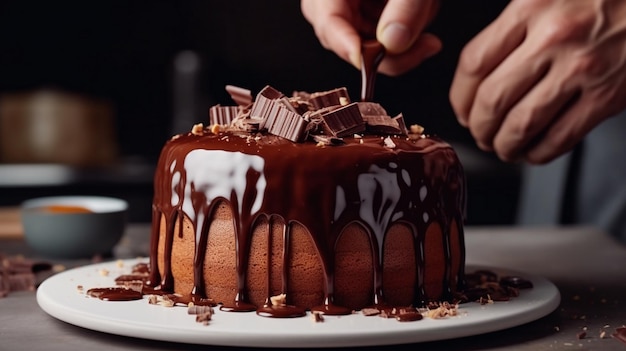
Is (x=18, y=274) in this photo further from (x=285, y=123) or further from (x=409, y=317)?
(x=409, y=317)

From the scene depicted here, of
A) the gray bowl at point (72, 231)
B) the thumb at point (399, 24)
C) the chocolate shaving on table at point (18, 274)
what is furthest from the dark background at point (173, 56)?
the thumb at point (399, 24)

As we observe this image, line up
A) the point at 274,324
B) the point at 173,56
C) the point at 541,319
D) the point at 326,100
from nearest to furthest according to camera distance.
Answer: the point at 274,324, the point at 541,319, the point at 326,100, the point at 173,56

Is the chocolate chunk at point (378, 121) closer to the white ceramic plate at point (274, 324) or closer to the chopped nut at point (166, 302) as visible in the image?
the white ceramic plate at point (274, 324)

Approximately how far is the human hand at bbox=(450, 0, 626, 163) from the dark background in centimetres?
314

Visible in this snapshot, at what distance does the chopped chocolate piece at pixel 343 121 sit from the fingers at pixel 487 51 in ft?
1.54

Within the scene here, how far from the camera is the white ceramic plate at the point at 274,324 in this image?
1275 millimetres

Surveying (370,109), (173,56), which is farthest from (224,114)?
(173,56)

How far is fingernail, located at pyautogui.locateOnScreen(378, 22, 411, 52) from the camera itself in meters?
1.94

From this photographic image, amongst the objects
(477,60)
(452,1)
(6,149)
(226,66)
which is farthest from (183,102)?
(477,60)

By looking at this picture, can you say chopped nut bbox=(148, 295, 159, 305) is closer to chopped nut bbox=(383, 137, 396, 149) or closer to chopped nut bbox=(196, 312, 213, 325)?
chopped nut bbox=(196, 312, 213, 325)

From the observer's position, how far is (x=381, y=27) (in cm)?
196

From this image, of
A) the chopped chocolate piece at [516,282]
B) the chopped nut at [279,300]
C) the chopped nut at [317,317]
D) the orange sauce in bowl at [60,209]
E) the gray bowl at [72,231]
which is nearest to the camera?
the chopped nut at [317,317]

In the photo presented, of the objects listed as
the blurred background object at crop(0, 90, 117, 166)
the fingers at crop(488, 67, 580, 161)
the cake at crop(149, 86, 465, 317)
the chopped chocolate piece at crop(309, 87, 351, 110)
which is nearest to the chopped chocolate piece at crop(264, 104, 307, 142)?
the cake at crop(149, 86, 465, 317)

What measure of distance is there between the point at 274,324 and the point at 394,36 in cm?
80
